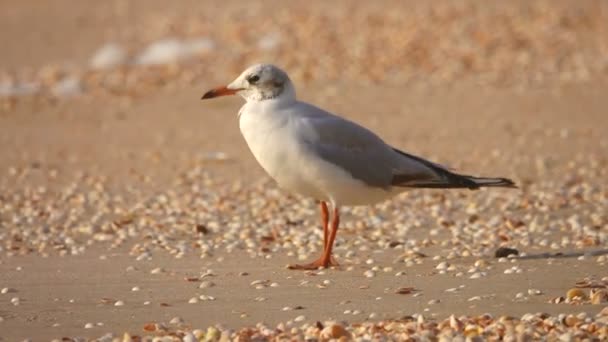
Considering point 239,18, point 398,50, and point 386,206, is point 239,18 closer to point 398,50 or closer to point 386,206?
point 398,50

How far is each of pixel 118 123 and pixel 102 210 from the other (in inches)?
203

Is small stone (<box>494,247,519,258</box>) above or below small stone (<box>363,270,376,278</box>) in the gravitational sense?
above

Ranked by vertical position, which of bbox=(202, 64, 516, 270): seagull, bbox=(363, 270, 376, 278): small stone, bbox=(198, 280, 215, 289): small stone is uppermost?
bbox=(202, 64, 516, 270): seagull

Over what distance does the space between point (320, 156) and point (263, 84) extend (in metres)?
0.61

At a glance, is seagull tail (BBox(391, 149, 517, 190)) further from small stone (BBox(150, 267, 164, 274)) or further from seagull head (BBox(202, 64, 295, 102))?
small stone (BBox(150, 267, 164, 274))

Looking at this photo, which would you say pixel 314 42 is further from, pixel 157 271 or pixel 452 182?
pixel 157 271

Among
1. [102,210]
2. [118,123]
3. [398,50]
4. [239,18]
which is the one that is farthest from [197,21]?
[102,210]

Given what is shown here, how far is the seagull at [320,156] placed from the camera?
7.60 metres

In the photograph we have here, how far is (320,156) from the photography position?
25.1 ft

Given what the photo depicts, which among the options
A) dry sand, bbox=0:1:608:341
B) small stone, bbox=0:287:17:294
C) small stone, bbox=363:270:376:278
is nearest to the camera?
dry sand, bbox=0:1:608:341

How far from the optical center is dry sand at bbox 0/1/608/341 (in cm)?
670

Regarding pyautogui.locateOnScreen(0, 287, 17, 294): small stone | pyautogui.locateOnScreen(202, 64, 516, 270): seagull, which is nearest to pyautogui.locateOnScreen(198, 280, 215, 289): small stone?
pyautogui.locateOnScreen(202, 64, 516, 270): seagull

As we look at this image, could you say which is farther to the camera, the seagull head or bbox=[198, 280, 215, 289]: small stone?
the seagull head

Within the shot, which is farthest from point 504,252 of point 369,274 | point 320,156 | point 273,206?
point 273,206
